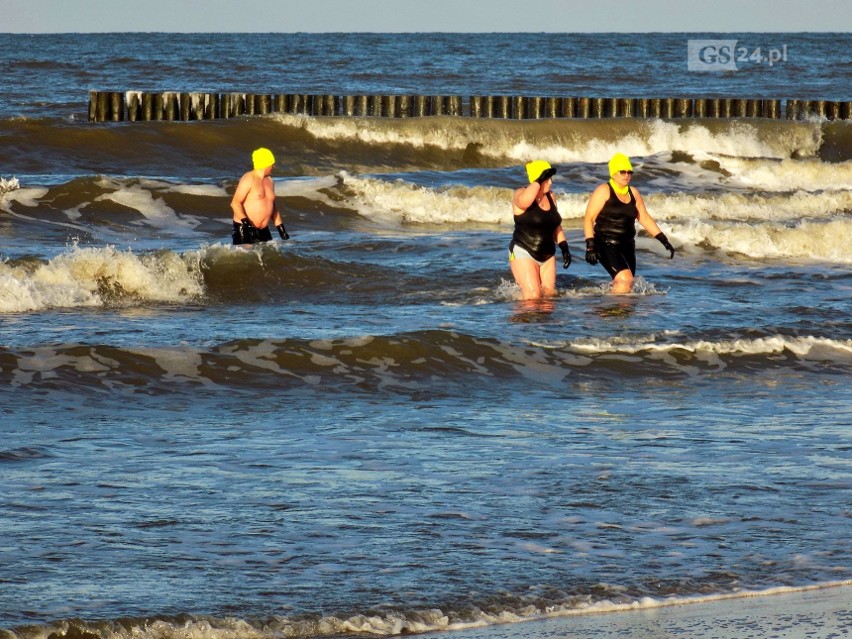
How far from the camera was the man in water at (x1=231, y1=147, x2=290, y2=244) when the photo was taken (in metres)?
15.2

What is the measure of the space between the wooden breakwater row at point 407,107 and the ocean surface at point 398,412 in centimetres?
741

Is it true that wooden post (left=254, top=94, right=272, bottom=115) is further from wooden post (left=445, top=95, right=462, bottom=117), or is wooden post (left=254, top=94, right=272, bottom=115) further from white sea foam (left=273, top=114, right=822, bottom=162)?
wooden post (left=445, top=95, right=462, bottom=117)

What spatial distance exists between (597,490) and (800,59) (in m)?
67.7

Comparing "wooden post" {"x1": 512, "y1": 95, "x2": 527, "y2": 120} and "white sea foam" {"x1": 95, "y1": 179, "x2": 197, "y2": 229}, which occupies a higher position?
"wooden post" {"x1": 512, "y1": 95, "x2": 527, "y2": 120}

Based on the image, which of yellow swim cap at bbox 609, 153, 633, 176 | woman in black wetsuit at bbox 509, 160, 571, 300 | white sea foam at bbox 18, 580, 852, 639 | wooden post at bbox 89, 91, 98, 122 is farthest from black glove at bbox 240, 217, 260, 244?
wooden post at bbox 89, 91, 98, 122

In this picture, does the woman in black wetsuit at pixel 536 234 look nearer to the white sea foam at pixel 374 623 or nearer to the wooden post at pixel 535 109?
the white sea foam at pixel 374 623

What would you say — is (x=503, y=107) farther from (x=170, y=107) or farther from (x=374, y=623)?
(x=374, y=623)

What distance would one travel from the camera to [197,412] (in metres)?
9.26

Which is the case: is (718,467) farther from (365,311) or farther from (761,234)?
(761,234)

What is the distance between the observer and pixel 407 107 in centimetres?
3262

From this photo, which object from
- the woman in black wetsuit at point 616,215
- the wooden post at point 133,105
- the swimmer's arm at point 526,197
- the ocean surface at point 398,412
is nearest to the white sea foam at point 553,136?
the wooden post at point 133,105

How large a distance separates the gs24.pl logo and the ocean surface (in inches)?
1561

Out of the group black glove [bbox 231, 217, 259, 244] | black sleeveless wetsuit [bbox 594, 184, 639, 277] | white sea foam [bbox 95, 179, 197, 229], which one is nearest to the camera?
black sleeveless wetsuit [bbox 594, 184, 639, 277]

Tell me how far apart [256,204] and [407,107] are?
58.0ft
